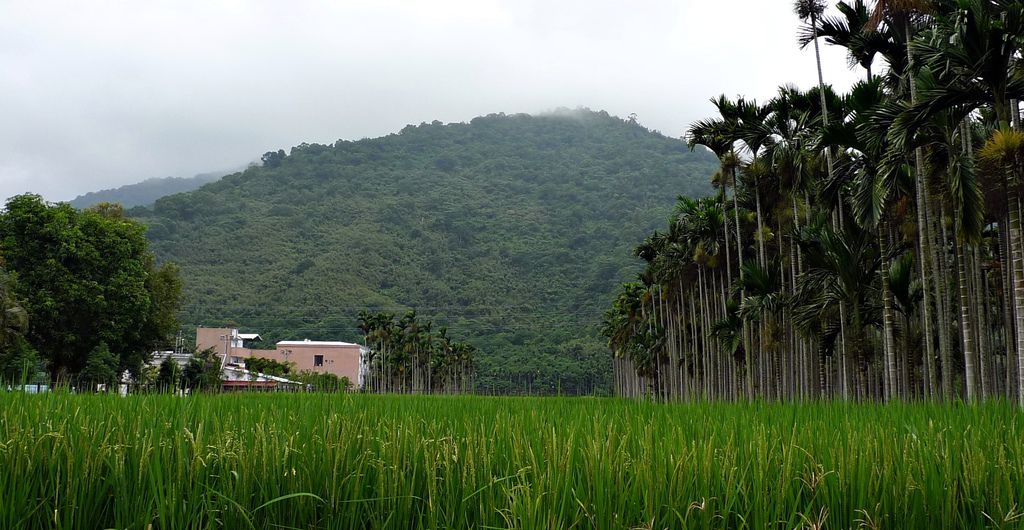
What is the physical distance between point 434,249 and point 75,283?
387 feet

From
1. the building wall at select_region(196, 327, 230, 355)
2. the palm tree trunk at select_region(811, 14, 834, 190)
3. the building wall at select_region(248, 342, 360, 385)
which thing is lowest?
the building wall at select_region(248, 342, 360, 385)

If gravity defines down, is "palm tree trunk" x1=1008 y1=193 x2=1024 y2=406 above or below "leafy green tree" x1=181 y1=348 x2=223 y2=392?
above

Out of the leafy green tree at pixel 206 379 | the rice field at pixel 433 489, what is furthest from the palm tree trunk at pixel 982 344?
the leafy green tree at pixel 206 379

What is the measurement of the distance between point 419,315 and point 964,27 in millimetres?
122300

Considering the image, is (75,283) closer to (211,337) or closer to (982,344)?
(982,344)

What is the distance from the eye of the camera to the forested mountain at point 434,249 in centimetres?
11875

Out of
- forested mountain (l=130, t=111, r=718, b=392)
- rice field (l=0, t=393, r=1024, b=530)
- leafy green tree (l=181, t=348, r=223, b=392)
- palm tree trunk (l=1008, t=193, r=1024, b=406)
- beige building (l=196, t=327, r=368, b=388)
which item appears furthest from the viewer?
forested mountain (l=130, t=111, r=718, b=392)

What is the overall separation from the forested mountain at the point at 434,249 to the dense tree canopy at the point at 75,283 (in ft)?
195

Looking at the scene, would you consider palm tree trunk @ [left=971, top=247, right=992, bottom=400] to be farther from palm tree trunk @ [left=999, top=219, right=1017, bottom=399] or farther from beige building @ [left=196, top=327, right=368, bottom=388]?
beige building @ [left=196, top=327, right=368, bottom=388]

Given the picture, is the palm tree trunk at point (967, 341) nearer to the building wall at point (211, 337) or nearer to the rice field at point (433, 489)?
the rice field at point (433, 489)

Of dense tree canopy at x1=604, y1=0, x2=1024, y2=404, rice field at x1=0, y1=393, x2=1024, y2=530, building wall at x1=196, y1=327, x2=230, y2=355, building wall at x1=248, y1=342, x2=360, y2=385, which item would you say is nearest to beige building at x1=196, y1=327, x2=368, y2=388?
building wall at x1=248, y1=342, x2=360, y2=385

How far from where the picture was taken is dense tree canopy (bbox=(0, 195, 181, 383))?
36500 mm

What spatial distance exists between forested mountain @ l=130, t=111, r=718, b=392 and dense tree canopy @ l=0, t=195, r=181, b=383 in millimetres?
59571

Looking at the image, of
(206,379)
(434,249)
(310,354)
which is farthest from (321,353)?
(206,379)
